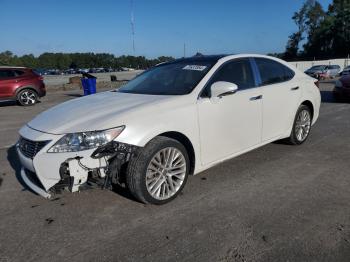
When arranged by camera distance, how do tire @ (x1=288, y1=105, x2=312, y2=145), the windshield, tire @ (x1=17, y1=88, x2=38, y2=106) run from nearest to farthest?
the windshield
tire @ (x1=288, y1=105, x2=312, y2=145)
tire @ (x1=17, y1=88, x2=38, y2=106)

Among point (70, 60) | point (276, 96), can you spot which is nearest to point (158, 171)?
point (276, 96)

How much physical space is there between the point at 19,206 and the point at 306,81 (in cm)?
469

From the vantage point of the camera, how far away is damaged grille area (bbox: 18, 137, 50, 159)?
3350mm

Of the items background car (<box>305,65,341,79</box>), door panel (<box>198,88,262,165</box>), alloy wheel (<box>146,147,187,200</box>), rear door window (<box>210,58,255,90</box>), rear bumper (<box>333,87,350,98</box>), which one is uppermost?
rear door window (<box>210,58,255,90</box>)

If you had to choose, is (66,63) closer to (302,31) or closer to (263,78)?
(302,31)

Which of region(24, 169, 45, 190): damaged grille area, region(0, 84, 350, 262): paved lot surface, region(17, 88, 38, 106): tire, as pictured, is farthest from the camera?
region(17, 88, 38, 106): tire

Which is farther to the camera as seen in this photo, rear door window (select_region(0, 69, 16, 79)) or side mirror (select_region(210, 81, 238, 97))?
rear door window (select_region(0, 69, 16, 79))

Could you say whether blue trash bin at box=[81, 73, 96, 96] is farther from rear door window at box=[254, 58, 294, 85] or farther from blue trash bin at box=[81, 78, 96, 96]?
rear door window at box=[254, 58, 294, 85]

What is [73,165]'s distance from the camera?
3.21 meters

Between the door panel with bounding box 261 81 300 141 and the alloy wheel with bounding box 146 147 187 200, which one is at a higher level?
the door panel with bounding box 261 81 300 141

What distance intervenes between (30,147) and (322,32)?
298 ft

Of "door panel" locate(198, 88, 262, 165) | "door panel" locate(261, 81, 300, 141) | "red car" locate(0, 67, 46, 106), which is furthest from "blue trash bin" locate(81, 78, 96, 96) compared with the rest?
"door panel" locate(198, 88, 262, 165)

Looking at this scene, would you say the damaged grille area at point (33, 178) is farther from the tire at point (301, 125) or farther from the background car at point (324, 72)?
the background car at point (324, 72)

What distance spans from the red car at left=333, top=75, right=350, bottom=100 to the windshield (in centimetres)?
871
